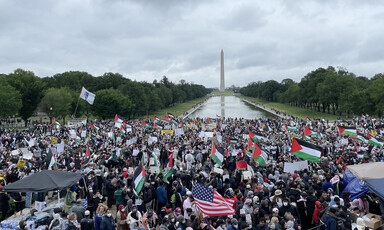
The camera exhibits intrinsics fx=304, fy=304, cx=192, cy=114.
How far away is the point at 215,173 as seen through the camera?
497 inches

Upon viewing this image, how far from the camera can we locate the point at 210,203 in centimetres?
849

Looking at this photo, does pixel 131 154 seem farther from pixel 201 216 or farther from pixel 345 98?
pixel 345 98

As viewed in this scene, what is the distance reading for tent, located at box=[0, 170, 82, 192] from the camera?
404 inches

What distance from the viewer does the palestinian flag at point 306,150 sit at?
14.1 m

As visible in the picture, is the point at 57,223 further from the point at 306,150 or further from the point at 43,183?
the point at 306,150

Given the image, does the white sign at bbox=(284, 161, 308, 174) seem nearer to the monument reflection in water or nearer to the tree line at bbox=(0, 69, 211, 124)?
the tree line at bbox=(0, 69, 211, 124)

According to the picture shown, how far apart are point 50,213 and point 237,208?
6240 mm

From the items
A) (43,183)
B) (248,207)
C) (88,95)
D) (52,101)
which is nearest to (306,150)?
(248,207)

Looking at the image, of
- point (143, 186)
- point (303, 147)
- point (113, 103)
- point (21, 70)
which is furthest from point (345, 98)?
point (21, 70)

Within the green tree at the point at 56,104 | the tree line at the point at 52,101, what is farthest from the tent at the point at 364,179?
the green tree at the point at 56,104

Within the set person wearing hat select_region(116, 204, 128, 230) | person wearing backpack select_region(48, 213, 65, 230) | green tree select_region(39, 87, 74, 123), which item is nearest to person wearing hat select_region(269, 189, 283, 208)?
person wearing hat select_region(116, 204, 128, 230)

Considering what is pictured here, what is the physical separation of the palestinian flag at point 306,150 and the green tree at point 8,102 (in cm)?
4908

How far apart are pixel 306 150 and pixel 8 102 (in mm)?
49808

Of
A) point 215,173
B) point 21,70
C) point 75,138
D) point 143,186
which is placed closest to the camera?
point 143,186
